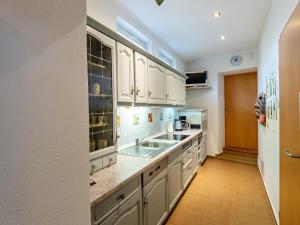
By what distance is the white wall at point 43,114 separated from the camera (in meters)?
0.44

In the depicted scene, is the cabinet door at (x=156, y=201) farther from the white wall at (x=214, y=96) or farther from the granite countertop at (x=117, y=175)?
the white wall at (x=214, y=96)

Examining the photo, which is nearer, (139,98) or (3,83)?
(3,83)

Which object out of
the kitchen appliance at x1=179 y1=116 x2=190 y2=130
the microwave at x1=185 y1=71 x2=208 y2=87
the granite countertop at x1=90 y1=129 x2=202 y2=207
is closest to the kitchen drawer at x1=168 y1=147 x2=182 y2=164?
the granite countertop at x1=90 y1=129 x2=202 y2=207

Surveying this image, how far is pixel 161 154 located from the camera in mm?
1874

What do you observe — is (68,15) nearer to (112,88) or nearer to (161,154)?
(112,88)

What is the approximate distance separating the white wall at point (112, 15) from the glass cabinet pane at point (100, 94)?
0.35 meters

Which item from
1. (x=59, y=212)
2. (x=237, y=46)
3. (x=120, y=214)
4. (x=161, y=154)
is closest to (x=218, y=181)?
(x=161, y=154)

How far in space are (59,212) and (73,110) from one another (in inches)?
13.2

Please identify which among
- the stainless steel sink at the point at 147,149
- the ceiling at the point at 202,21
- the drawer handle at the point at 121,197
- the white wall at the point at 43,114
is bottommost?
the drawer handle at the point at 121,197

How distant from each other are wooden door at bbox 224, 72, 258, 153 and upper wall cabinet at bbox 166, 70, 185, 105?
194 cm

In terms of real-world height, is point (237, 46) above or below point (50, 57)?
above

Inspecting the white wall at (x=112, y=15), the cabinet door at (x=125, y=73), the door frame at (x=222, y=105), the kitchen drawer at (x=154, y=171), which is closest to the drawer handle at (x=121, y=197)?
the kitchen drawer at (x=154, y=171)

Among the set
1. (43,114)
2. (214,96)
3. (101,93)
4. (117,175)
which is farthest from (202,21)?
(43,114)

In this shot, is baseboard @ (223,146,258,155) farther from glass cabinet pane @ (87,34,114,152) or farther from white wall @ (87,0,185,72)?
glass cabinet pane @ (87,34,114,152)
